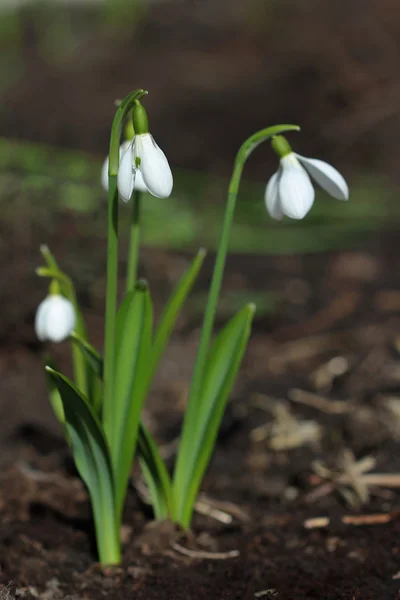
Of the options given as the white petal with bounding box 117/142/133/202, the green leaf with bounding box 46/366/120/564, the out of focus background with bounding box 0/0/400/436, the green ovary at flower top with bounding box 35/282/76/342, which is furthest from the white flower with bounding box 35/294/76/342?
the out of focus background with bounding box 0/0/400/436

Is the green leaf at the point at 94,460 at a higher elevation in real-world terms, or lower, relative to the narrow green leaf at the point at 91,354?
lower

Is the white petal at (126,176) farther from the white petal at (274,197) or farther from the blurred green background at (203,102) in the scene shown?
the blurred green background at (203,102)

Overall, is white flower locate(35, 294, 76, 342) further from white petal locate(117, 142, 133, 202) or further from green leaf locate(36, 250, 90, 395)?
white petal locate(117, 142, 133, 202)

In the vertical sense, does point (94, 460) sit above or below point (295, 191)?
below

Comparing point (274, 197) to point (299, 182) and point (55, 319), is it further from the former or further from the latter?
point (55, 319)

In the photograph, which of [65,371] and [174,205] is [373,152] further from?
[65,371]

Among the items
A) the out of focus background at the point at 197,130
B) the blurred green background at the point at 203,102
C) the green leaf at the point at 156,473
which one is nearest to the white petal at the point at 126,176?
the green leaf at the point at 156,473

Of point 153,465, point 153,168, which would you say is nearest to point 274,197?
point 153,168
